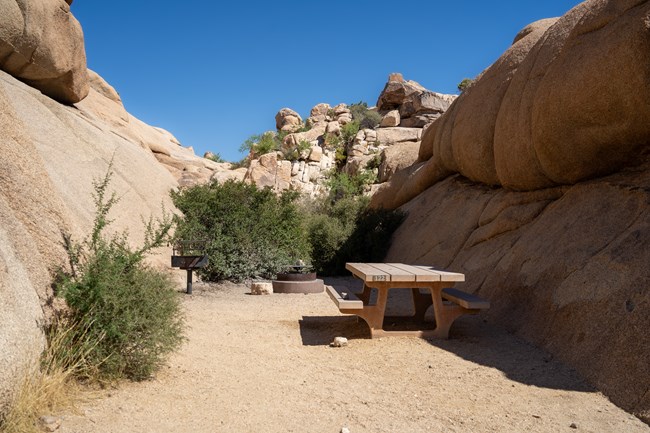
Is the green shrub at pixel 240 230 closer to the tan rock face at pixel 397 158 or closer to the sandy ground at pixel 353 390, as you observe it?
the sandy ground at pixel 353 390

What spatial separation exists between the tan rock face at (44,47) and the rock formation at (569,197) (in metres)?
7.63

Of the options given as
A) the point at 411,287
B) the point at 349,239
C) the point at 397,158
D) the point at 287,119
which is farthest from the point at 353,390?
the point at 287,119

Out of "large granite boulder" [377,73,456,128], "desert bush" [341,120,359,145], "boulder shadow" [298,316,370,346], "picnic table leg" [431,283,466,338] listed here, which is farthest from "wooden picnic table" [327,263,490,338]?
"large granite boulder" [377,73,456,128]

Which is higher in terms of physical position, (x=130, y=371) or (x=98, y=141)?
(x=98, y=141)

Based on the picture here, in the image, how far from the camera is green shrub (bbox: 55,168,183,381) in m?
3.71

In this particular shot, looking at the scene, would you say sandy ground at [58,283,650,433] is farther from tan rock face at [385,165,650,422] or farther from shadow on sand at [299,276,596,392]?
tan rock face at [385,165,650,422]

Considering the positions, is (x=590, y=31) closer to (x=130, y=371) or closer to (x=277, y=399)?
(x=277, y=399)

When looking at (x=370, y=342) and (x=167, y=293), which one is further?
(x=370, y=342)

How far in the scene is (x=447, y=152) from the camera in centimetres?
1120

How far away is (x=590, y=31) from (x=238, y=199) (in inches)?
293

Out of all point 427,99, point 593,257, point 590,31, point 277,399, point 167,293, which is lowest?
point 277,399

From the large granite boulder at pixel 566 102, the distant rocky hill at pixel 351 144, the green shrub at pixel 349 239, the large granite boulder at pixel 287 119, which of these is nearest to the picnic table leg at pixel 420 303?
the large granite boulder at pixel 566 102

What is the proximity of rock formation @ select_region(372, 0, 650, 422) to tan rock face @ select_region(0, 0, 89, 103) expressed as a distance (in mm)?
7635

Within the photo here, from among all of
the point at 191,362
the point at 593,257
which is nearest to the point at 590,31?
the point at 593,257
